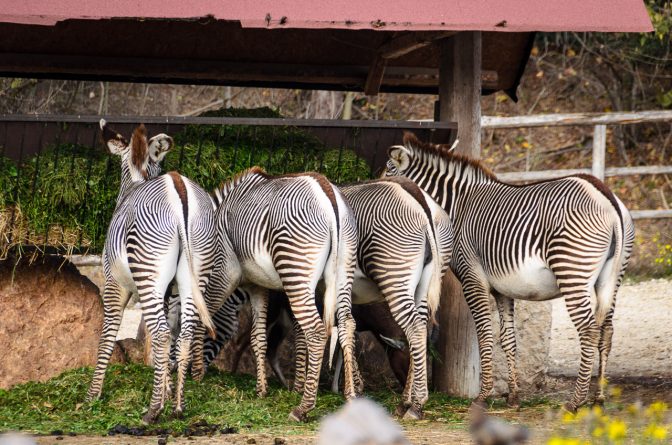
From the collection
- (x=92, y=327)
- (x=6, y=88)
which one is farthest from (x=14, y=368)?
(x=6, y=88)

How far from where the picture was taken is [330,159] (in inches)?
365

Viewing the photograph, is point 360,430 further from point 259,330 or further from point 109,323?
point 259,330

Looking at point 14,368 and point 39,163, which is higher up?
point 39,163

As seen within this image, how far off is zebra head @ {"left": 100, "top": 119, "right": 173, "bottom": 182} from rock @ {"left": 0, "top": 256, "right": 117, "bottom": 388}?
1302 mm

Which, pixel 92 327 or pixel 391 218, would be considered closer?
pixel 391 218

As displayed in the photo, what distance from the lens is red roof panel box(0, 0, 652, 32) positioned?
7773 millimetres

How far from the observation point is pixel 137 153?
8008 millimetres

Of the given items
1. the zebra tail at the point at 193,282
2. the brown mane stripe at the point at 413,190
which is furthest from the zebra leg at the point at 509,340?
the zebra tail at the point at 193,282

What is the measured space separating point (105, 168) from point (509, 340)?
3.65m

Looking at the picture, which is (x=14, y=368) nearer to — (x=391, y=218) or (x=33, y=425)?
(x=33, y=425)

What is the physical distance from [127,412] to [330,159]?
10.0ft

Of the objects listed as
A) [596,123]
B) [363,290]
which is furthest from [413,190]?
[596,123]

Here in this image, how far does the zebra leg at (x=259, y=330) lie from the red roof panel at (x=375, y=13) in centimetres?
222

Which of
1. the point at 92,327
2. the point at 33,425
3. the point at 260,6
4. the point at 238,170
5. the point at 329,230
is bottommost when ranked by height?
the point at 33,425
